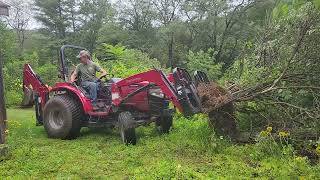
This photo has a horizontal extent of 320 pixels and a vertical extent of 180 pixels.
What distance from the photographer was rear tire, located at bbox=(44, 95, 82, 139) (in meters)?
8.43

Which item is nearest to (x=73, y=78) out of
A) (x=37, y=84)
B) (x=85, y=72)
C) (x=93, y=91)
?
(x=85, y=72)

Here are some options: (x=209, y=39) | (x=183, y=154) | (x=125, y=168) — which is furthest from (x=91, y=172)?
(x=209, y=39)

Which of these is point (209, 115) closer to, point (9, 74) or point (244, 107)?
point (244, 107)

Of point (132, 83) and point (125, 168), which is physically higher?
point (132, 83)

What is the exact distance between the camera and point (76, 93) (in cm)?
854

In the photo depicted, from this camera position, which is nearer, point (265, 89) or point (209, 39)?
point (265, 89)

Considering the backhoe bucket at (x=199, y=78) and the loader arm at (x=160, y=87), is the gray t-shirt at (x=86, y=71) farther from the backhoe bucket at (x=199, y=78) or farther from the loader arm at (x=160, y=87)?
the backhoe bucket at (x=199, y=78)

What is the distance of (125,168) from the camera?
19.8 feet

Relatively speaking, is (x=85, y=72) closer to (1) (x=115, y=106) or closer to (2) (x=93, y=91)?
(2) (x=93, y=91)

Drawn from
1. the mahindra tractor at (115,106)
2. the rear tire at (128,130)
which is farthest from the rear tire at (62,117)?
the rear tire at (128,130)

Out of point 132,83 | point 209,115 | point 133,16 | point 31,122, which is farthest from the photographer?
point 133,16

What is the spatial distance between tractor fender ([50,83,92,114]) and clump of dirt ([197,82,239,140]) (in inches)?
94.8

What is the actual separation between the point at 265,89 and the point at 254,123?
0.79m

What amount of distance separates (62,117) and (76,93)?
61 cm
